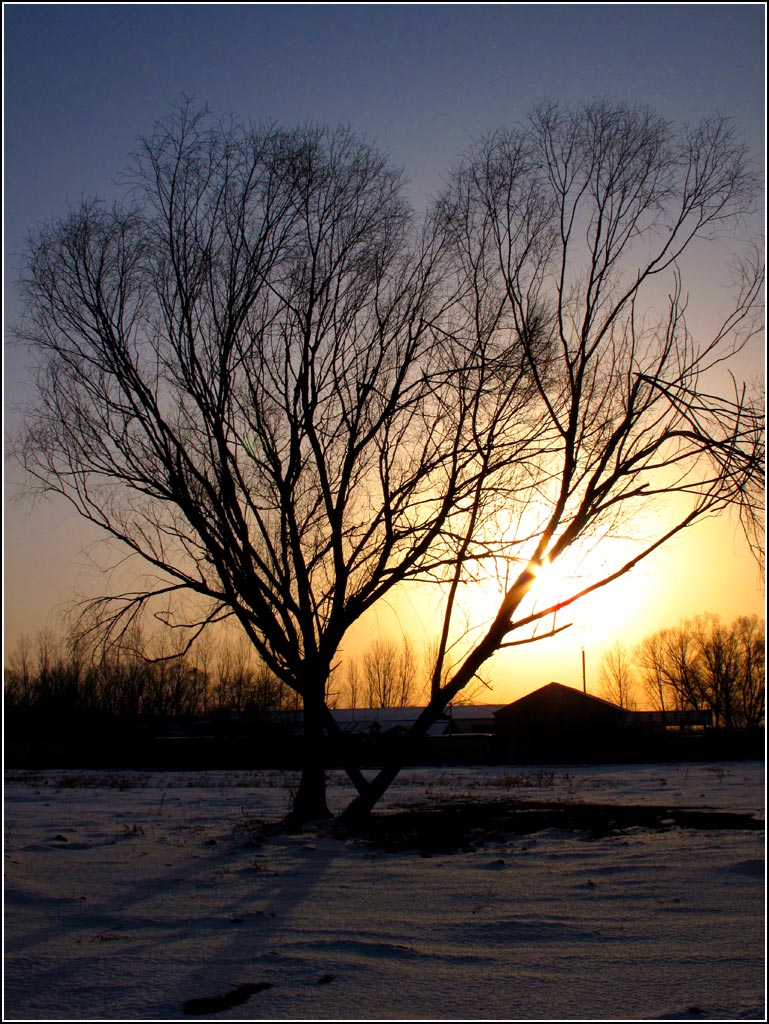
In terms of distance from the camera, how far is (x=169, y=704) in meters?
87.9

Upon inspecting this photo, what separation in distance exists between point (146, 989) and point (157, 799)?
14.6 meters

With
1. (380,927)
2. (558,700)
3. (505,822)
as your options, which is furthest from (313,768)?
(558,700)

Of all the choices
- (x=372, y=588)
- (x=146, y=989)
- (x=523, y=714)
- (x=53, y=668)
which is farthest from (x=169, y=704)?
(x=146, y=989)

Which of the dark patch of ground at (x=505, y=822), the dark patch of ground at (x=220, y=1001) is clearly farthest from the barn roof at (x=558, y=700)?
the dark patch of ground at (x=220, y=1001)

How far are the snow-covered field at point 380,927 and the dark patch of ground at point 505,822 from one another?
0.43 meters

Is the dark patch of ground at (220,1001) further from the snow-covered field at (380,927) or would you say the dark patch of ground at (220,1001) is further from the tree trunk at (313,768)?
the tree trunk at (313,768)

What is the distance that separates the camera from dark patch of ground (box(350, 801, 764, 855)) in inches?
426

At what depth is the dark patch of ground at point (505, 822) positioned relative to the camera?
10.8 m

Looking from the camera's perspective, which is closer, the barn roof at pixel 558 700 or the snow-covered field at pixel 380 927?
the snow-covered field at pixel 380 927

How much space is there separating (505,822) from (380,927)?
261 inches

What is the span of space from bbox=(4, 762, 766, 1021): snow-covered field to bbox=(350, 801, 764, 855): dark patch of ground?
0.43 metres

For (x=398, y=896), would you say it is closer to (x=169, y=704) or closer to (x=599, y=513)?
(x=599, y=513)

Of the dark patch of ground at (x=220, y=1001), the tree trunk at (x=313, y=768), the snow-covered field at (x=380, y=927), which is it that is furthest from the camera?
the tree trunk at (x=313, y=768)

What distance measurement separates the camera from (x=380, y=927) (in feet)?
20.1
